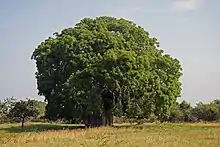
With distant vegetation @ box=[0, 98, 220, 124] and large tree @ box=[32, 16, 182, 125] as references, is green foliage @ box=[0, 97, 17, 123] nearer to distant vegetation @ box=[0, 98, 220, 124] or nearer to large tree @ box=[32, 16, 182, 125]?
distant vegetation @ box=[0, 98, 220, 124]

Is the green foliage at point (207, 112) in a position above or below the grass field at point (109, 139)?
above

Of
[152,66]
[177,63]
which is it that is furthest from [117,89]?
[177,63]

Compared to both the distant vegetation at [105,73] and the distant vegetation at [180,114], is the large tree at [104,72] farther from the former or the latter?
the distant vegetation at [180,114]

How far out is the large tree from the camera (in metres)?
35.5

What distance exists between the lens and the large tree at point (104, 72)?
116 ft

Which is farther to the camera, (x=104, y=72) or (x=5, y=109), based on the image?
(x=5, y=109)

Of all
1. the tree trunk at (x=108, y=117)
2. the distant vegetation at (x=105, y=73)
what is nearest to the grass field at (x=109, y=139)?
the distant vegetation at (x=105, y=73)

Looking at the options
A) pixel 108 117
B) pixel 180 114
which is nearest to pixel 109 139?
pixel 108 117

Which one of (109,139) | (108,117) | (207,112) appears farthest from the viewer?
(207,112)

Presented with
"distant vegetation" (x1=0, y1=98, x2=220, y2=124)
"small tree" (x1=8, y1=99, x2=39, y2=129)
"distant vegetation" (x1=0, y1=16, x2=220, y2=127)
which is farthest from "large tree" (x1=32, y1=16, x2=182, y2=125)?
"distant vegetation" (x1=0, y1=98, x2=220, y2=124)

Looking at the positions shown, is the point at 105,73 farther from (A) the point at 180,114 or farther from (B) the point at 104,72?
(A) the point at 180,114

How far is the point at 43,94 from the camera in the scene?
134ft

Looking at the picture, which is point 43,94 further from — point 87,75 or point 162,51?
point 162,51

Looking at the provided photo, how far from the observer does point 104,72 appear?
116 feet
